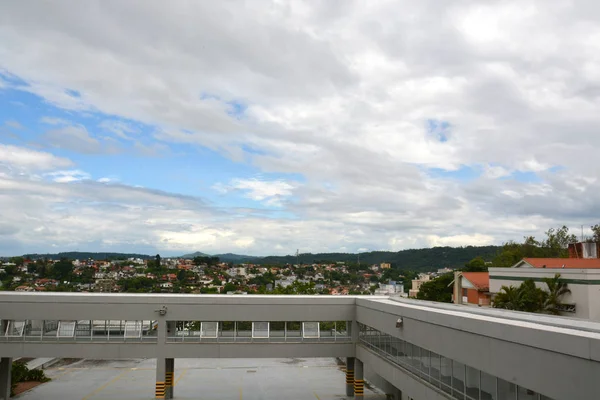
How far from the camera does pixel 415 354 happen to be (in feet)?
71.2

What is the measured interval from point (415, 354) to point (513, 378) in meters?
8.53

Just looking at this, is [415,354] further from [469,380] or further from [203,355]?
[203,355]

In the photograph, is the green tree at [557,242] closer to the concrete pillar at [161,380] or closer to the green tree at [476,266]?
the green tree at [476,266]

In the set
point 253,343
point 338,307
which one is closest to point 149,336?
point 253,343

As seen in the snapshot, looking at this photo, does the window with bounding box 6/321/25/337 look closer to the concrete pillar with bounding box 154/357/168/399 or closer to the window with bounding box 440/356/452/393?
the concrete pillar with bounding box 154/357/168/399

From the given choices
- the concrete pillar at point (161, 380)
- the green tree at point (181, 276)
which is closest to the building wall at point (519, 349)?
the concrete pillar at point (161, 380)

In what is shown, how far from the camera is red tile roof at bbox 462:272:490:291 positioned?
53797 millimetres

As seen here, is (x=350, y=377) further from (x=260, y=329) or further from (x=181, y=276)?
(x=181, y=276)

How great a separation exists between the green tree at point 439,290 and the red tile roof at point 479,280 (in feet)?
39.0

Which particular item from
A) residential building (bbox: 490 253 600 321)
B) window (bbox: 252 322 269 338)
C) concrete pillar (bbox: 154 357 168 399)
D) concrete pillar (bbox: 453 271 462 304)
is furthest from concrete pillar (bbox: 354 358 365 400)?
concrete pillar (bbox: 453 271 462 304)

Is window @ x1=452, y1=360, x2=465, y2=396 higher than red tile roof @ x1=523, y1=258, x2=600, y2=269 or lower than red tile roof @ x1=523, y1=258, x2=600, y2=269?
lower

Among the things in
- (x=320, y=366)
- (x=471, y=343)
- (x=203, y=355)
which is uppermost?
(x=471, y=343)

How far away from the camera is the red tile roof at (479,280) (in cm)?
5380

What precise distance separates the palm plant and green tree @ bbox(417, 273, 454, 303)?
99.5 feet
